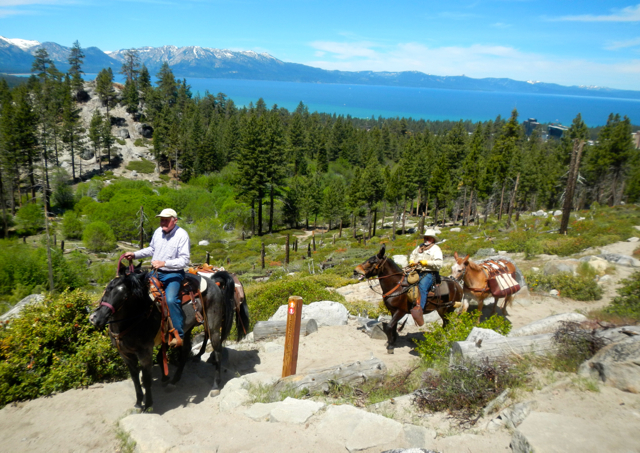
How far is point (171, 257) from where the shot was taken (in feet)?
22.5

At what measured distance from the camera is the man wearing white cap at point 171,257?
665 centimetres

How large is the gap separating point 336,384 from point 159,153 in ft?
313

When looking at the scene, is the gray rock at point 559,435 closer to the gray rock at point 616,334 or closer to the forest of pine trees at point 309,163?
the gray rock at point 616,334

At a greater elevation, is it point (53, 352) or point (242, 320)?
point (53, 352)

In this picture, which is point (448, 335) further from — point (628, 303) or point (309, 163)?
point (309, 163)

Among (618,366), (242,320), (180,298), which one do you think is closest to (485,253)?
(618,366)

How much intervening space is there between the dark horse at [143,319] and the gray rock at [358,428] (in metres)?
2.84

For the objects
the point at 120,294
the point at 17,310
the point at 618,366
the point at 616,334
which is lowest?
the point at 17,310

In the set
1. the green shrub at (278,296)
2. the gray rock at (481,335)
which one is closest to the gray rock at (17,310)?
the green shrub at (278,296)

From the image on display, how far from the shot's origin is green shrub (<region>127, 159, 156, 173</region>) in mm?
89406

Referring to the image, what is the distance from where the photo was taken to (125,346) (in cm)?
605

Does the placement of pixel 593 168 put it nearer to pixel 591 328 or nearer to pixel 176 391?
pixel 591 328

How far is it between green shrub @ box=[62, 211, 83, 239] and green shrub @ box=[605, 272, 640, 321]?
61.8 metres

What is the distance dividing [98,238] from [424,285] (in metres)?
50.5
